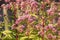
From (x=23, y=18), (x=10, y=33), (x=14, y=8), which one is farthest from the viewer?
(x=10, y=33)

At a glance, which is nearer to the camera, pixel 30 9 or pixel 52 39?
pixel 52 39

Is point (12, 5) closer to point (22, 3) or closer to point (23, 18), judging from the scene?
point (22, 3)

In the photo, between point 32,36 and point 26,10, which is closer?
point 26,10

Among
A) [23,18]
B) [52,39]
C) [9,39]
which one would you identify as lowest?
[9,39]

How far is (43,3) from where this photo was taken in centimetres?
230

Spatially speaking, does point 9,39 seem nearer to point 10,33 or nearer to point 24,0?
point 10,33

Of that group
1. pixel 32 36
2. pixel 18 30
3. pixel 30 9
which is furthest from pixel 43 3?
pixel 32 36

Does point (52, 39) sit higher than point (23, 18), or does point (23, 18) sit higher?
point (23, 18)

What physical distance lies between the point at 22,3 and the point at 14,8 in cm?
10

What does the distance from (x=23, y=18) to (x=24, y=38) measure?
56 centimetres

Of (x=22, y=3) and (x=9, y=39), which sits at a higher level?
(x=22, y=3)

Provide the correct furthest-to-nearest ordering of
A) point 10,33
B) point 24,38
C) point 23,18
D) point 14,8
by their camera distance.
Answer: point 10,33 → point 24,38 → point 14,8 → point 23,18

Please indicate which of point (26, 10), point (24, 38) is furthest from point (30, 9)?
point (24, 38)

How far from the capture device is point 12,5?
2.38 metres
